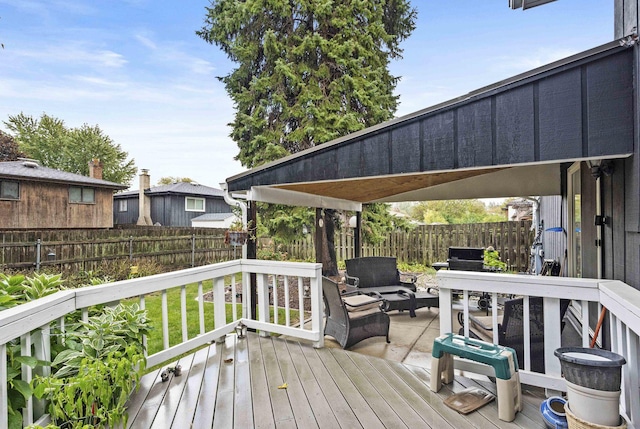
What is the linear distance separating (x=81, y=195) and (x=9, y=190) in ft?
7.76

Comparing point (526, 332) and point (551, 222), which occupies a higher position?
point (551, 222)

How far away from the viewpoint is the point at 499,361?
2.20 metres

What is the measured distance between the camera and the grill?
18.0 ft

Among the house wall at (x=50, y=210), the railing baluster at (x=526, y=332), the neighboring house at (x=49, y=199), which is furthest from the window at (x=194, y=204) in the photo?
the railing baluster at (x=526, y=332)

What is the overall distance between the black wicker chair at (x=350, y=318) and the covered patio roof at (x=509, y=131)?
130 centimetres

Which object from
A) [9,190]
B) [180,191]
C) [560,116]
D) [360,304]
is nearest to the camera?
[560,116]

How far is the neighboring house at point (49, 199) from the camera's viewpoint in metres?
12.3

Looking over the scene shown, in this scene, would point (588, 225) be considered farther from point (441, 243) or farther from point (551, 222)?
point (441, 243)

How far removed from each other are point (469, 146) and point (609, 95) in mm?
906

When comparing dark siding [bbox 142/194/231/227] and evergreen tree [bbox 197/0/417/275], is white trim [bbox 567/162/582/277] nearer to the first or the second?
evergreen tree [bbox 197/0/417/275]

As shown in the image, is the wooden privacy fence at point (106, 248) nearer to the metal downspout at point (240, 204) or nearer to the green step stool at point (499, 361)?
the metal downspout at point (240, 204)

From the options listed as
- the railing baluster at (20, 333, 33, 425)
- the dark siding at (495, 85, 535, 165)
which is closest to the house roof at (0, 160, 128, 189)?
the railing baluster at (20, 333, 33, 425)

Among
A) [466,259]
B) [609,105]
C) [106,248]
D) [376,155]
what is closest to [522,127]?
[609,105]

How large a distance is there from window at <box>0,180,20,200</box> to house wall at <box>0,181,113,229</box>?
0.11m
